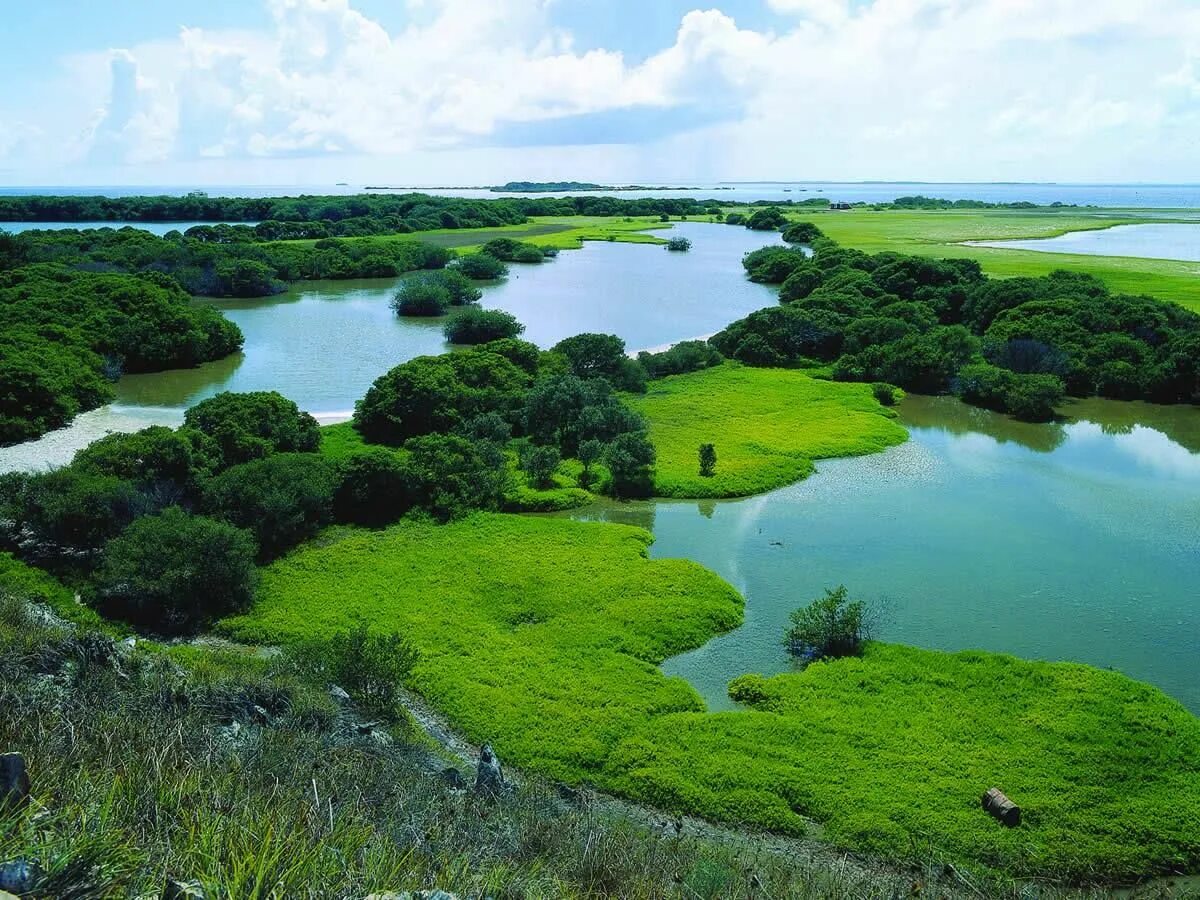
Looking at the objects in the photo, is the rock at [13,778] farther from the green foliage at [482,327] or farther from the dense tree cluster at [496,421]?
the green foliage at [482,327]

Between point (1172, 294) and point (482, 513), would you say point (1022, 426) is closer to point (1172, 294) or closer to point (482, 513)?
point (482, 513)

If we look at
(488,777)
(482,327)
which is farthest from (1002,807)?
(482,327)

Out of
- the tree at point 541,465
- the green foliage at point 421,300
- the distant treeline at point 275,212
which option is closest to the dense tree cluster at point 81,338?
the green foliage at point 421,300

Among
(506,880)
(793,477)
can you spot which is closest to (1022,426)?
(793,477)

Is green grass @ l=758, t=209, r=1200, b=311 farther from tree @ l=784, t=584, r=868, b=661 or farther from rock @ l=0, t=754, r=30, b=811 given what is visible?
rock @ l=0, t=754, r=30, b=811

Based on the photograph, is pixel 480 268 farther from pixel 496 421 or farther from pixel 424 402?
pixel 496 421

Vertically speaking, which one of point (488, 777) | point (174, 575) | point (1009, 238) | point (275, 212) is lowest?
point (488, 777)

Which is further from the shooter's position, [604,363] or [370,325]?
[370,325]
